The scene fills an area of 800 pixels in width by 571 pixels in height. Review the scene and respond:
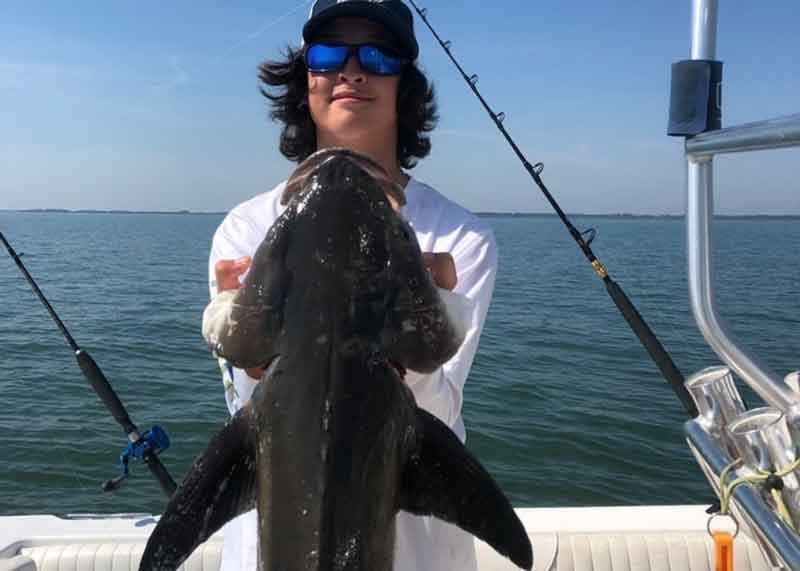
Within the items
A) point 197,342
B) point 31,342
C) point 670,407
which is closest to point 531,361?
point 670,407

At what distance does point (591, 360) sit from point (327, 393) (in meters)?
18.8

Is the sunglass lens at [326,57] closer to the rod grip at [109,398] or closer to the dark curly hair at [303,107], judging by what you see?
the dark curly hair at [303,107]

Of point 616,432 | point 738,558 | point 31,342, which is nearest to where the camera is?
point 738,558

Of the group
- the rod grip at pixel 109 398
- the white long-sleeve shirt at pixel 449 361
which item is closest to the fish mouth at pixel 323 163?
the white long-sleeve shirt at pixel 449 361

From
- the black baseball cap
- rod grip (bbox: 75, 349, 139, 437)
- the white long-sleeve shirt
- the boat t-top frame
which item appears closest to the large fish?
the white long-sleeve shirt

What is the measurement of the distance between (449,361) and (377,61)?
51.2 inches

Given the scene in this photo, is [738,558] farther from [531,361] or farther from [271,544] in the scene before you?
[531,361]

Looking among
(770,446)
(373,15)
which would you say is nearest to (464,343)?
(770,446)

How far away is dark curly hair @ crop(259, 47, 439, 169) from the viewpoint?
11.2 feet

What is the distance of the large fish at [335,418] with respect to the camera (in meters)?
1.85

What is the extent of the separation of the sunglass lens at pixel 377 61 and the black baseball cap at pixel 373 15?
0.08m

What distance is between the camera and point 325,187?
2051mm

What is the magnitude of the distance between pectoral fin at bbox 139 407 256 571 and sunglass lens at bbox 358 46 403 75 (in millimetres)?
1537

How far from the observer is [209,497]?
191 cm
